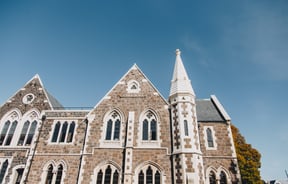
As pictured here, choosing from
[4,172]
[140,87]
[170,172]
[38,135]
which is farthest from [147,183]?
[4,172]

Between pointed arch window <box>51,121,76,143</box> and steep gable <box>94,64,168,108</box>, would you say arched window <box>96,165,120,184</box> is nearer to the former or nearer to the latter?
pointed arch window <box>51,121,76,143</box>

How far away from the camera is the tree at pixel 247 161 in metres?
24.5

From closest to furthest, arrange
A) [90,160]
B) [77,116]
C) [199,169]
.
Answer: [199,169], [90,160], [77,116]

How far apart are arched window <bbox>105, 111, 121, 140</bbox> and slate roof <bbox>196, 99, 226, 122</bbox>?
8342 millimetres

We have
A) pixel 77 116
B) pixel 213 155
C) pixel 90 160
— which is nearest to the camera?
pixel 90 160

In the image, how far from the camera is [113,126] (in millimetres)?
17031

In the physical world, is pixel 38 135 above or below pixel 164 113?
below

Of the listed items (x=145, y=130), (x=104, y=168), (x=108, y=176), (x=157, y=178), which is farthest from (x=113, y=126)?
(x=157, y=178)

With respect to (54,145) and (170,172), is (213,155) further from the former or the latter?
(54,145)

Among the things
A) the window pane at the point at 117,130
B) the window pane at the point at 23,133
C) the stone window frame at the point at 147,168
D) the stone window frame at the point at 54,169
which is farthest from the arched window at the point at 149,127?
the window pane at the point at 23,133

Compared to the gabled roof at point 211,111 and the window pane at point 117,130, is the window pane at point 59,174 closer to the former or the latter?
the window pane at point 117,130

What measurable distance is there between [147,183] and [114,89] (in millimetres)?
9644

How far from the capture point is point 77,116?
1794 cm

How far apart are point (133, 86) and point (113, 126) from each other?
A: 482 cm
